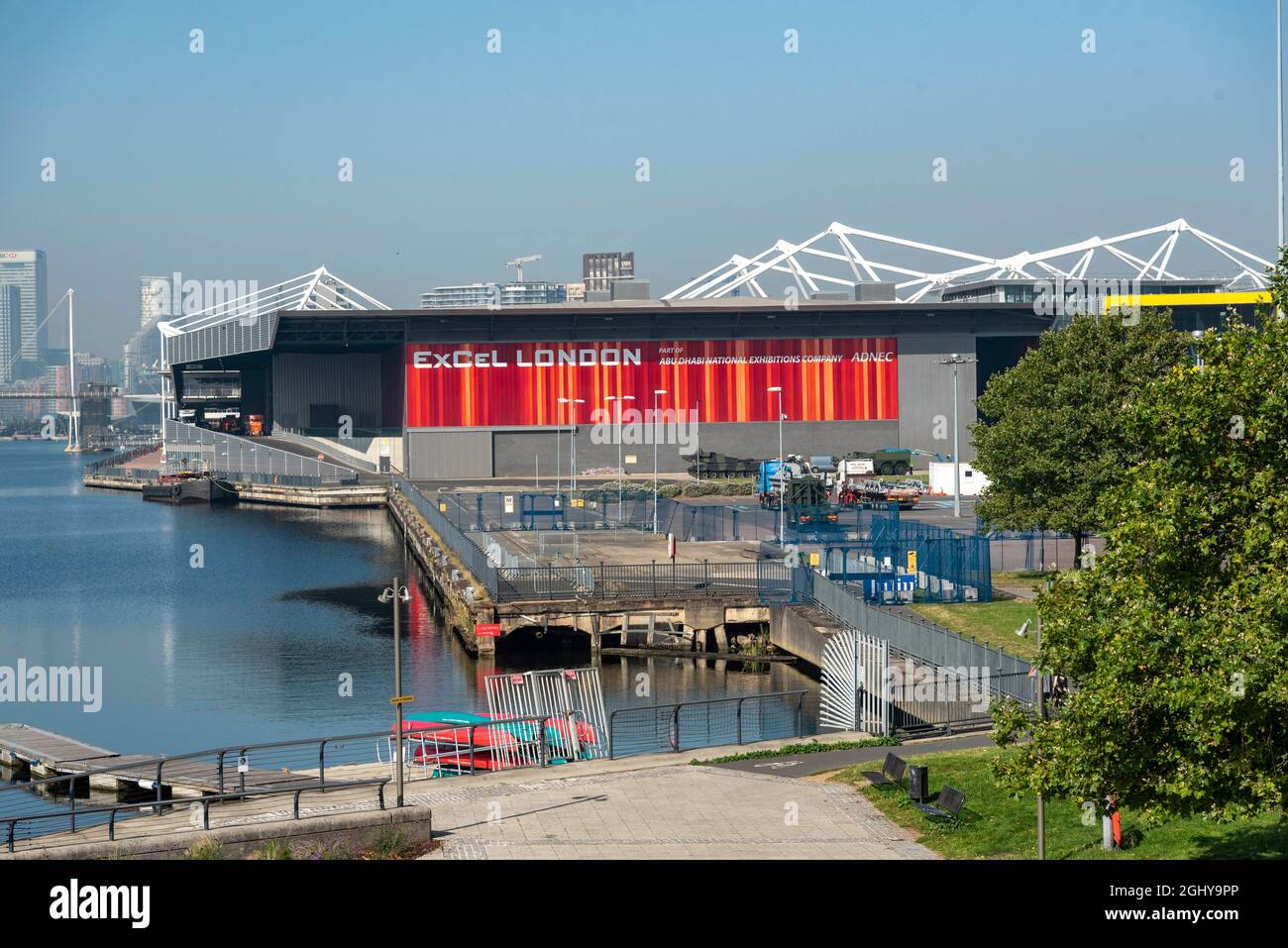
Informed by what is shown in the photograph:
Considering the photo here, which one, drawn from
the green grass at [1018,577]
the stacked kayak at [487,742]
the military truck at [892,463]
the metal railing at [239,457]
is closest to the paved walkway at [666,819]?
the stacked kayak at [487,742]

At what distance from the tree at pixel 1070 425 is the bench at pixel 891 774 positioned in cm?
1887

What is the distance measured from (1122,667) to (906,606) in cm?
2652

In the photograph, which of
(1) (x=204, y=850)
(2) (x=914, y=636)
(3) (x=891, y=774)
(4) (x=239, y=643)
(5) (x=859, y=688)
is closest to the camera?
(1) (x=204, y=850)

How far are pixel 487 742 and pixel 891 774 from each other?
34.7 ft

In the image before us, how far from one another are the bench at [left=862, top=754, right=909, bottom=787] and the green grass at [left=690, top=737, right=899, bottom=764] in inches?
117

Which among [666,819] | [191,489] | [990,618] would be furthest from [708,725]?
[191,489]

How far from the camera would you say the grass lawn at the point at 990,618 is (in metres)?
33.9

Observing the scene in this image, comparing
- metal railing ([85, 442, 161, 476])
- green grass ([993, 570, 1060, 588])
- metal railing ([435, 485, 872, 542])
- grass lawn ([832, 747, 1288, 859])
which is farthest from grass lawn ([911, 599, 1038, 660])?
metal railing ([85, 442, 161, 476])

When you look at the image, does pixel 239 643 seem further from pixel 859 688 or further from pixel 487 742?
pixel 859 688

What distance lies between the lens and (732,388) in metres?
109

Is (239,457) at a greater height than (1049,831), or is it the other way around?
(239,457)

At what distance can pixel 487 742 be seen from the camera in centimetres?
3034

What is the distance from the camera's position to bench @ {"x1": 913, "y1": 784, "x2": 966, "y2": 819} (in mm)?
19969
